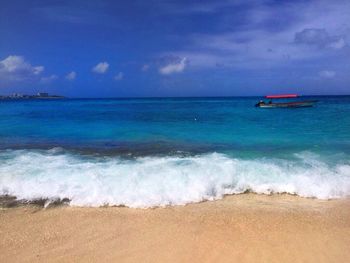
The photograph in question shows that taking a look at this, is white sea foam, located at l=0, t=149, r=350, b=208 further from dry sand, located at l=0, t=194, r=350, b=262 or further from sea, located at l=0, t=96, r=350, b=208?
dry sand, located at l=0, t=194, r=350, b=262

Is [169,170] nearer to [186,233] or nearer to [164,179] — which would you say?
[164,179]

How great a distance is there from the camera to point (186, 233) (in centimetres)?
609

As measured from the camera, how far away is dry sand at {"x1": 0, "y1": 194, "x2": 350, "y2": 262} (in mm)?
5402

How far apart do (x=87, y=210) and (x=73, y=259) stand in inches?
74.6

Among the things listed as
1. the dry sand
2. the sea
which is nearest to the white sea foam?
the sea

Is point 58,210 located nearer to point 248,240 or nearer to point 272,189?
point 248,240

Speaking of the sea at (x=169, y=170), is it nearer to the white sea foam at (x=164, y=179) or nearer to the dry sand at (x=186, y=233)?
the white sea foam at (x=164, y=179)

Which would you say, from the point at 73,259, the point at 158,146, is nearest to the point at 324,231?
the point at 73,259

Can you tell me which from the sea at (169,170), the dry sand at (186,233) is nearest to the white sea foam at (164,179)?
the sea at (169,170)

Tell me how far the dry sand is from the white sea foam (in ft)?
1.60

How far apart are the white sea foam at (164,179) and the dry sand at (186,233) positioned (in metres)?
0.49

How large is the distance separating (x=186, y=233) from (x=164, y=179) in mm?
2693

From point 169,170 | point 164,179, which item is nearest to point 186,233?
point 164,179

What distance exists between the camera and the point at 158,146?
1388 centimetres
